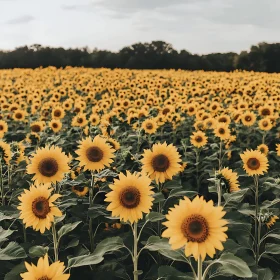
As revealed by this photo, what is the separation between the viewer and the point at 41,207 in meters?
3.01

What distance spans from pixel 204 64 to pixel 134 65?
21.7 feet

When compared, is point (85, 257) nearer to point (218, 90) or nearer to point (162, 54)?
point (218, 90)

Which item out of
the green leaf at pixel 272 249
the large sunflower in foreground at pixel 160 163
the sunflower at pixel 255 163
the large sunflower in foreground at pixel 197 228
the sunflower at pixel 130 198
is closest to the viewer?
the large sunflower in foreground at pixel 197 228

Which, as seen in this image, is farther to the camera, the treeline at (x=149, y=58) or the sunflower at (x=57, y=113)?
the treeline at (x=149, y=58)

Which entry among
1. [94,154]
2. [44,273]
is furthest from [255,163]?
[44,273]

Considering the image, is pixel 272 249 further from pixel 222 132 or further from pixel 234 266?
pixel 222 132

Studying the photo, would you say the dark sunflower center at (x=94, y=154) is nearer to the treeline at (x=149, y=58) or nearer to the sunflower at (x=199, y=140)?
the sunflower at (x=199, y=140)

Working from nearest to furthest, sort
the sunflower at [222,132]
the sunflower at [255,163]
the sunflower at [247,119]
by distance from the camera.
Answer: the sunflower at [255,163] → the sunflower at [222,132] → the sunflower at [247,119]

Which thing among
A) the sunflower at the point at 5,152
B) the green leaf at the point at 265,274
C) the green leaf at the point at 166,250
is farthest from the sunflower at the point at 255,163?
the sunflower at the point at 5,152

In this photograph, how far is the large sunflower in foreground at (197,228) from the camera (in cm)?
223

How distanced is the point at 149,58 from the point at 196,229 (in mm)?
39243

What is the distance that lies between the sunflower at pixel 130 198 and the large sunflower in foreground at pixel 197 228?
0.69 meters

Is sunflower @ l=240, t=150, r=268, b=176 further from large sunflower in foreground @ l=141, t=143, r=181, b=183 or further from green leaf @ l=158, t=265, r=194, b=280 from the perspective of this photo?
green leaf @ l=158, t=265, r=194, b=280

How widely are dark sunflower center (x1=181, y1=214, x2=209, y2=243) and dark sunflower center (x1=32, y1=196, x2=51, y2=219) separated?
112cm
